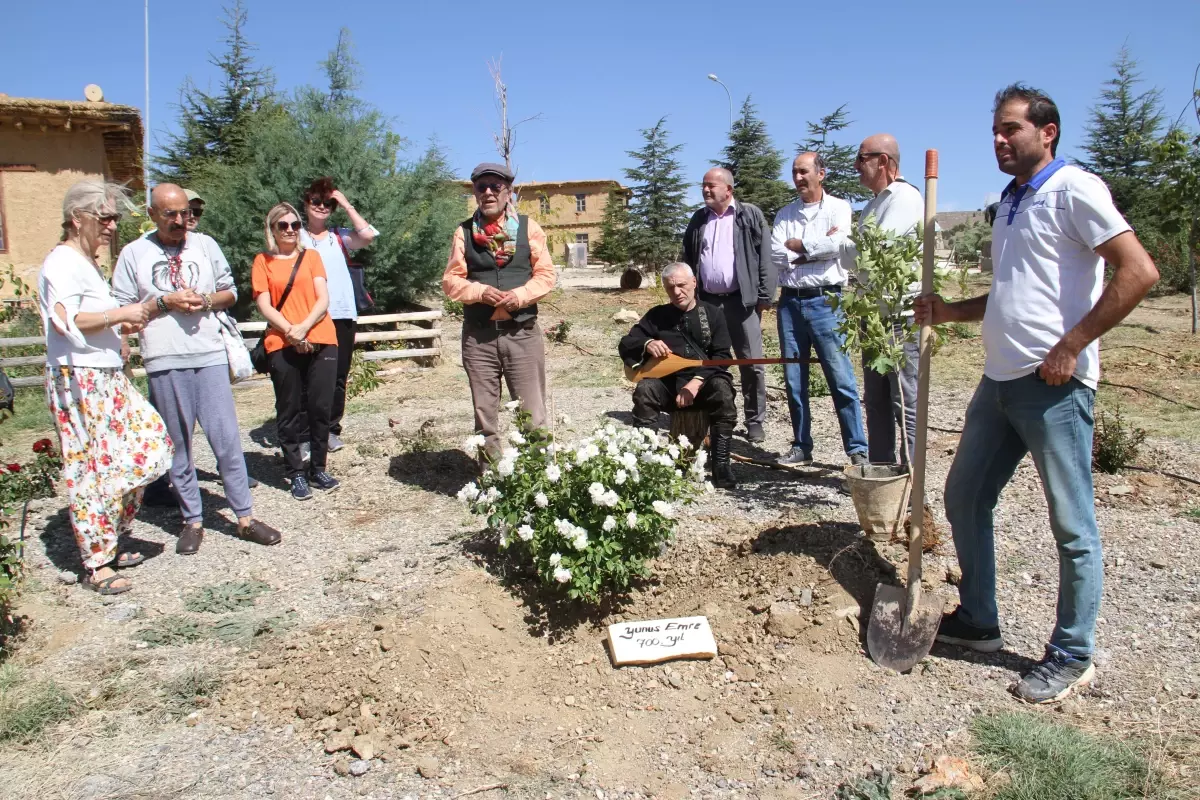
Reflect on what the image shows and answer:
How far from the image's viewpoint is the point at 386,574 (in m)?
4.49

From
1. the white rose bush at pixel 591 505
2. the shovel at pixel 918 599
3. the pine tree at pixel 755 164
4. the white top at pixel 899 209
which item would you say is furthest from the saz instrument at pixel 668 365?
the pine tree at pixel 755 164

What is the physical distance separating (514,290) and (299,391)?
175 cm

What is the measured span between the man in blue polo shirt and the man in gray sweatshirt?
3901 mm

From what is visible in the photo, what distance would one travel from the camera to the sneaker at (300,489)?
5.82m

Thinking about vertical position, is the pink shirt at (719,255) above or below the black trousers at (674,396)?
above

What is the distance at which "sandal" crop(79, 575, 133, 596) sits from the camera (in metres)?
4.39

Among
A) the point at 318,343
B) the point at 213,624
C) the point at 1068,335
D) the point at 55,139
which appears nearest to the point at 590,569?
the point at 213,624

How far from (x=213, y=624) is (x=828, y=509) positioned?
341cm

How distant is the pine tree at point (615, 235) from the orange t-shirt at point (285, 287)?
19.1 meters

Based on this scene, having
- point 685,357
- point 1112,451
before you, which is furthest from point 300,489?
point 1112,451

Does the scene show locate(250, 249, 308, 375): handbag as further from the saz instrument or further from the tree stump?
the tree stump

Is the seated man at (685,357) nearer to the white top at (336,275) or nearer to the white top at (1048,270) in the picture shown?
the white top at (336,275)

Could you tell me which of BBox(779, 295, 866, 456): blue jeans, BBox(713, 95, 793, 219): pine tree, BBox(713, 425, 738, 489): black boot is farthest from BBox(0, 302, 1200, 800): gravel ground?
BBox(713, 95, 793, 219): pine tree

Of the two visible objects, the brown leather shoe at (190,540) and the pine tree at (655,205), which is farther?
the pine tree at (655,205)
